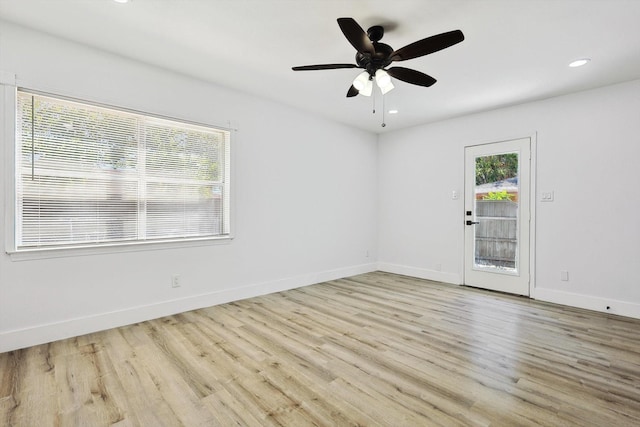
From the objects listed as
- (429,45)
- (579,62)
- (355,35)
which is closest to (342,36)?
(355,35)

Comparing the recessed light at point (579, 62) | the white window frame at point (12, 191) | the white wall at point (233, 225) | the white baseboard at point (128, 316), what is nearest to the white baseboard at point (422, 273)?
the white wall at point (233, 225)

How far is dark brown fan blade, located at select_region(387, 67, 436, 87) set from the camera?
2555 mm

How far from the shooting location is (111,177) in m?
2.98

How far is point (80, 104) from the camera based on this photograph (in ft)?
9.27

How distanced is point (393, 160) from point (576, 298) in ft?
10.9

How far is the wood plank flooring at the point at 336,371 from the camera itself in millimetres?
1741

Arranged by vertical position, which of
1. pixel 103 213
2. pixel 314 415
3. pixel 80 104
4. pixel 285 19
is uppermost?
pixel 285 19

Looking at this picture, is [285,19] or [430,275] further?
[430,275]

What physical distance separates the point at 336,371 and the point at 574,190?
370cm

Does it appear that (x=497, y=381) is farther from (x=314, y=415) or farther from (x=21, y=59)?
(x=21, y=59)

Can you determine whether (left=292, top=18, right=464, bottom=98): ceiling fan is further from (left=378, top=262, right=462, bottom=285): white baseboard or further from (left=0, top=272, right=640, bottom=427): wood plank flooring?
(left=378, top=262, right=462, bottom=285): white baseboard

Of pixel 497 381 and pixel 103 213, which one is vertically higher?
pixel 103 213

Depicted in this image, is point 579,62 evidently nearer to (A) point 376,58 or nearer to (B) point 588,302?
(A) point 376,58

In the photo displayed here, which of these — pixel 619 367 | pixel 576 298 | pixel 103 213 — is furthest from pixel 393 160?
pixel 103 213
